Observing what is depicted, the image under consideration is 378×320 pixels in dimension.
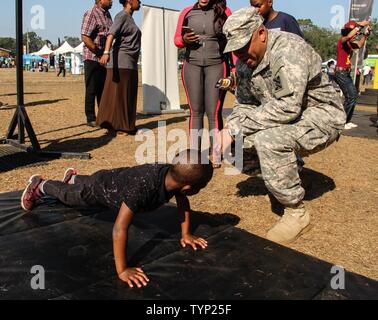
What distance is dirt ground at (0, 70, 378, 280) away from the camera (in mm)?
2834

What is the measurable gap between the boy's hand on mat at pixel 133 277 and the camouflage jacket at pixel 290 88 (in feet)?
4.33

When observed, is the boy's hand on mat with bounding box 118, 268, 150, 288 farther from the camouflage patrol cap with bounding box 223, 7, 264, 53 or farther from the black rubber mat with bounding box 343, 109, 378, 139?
the black rubber mat with bounding box 343, 109, 378, 139

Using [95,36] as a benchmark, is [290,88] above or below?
below

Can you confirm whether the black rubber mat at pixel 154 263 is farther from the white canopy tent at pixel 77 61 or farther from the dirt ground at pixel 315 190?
the white canopy tent at pixel 77 61

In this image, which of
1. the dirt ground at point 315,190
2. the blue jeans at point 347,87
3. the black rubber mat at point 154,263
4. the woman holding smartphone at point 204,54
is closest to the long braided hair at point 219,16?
the woman holding smartphone at point 204,54

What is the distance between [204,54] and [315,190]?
1.73 metres

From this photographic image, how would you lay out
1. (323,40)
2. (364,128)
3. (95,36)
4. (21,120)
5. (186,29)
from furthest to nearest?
(323,40)
(364,128)
(95,36)
(21,120)
(186,29)

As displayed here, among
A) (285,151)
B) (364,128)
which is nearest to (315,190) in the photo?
(285,151)

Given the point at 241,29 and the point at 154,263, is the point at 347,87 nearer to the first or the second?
the point at 241,29

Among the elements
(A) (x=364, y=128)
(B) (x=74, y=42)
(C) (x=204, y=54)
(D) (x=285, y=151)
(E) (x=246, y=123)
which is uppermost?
(B) (x=74, y=42)

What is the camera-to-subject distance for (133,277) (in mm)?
2002

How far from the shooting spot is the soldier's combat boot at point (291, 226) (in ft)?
9.32

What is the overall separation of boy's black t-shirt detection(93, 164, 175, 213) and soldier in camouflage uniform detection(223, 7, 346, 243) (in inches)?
28.2

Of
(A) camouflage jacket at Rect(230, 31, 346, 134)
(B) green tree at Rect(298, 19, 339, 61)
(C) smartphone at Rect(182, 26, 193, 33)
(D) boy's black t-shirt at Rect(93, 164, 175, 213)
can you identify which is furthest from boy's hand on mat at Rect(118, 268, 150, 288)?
(B) green tree at Rect(298, 19, 339, 61)
